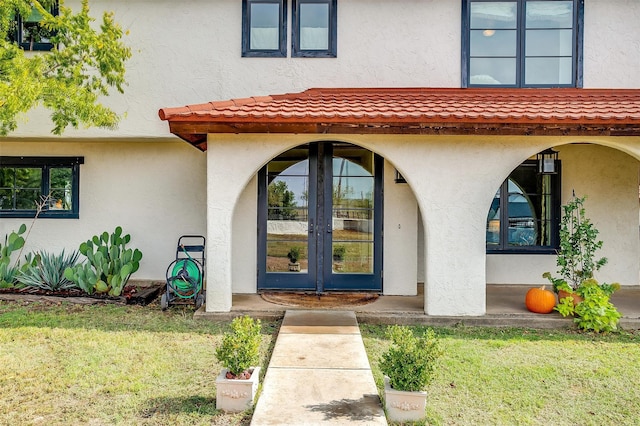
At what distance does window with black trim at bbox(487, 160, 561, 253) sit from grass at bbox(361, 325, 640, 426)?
3070 mm

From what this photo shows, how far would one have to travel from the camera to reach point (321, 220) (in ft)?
28.0

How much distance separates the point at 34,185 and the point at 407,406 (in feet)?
31.5

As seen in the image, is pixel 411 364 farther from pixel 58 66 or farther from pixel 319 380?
pixel 58 66

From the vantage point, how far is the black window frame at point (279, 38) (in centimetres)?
899

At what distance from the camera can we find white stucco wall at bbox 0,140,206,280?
31.9 feet

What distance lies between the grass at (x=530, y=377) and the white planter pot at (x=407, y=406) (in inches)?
6.0

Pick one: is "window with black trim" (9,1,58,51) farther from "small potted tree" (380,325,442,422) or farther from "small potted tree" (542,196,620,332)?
"small potted tree" (542,196,620,332)

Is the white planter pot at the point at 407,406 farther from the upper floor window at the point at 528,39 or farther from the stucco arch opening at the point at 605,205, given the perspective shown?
the upper floor window at the point at 528,39

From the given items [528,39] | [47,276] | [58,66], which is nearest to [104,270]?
[47,276]

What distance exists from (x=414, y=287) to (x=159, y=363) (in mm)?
5054

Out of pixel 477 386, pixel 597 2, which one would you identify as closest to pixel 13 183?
pixel 477 386

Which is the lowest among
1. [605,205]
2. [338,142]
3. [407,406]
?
[407,406]

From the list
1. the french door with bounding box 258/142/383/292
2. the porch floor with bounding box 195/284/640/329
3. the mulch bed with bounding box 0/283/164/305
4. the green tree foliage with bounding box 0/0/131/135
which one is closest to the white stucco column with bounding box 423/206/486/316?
the porch floor with bounding box 195/284/640/329

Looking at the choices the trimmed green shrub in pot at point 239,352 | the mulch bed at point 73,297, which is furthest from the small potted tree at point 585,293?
the mulch bed at point 73,297
